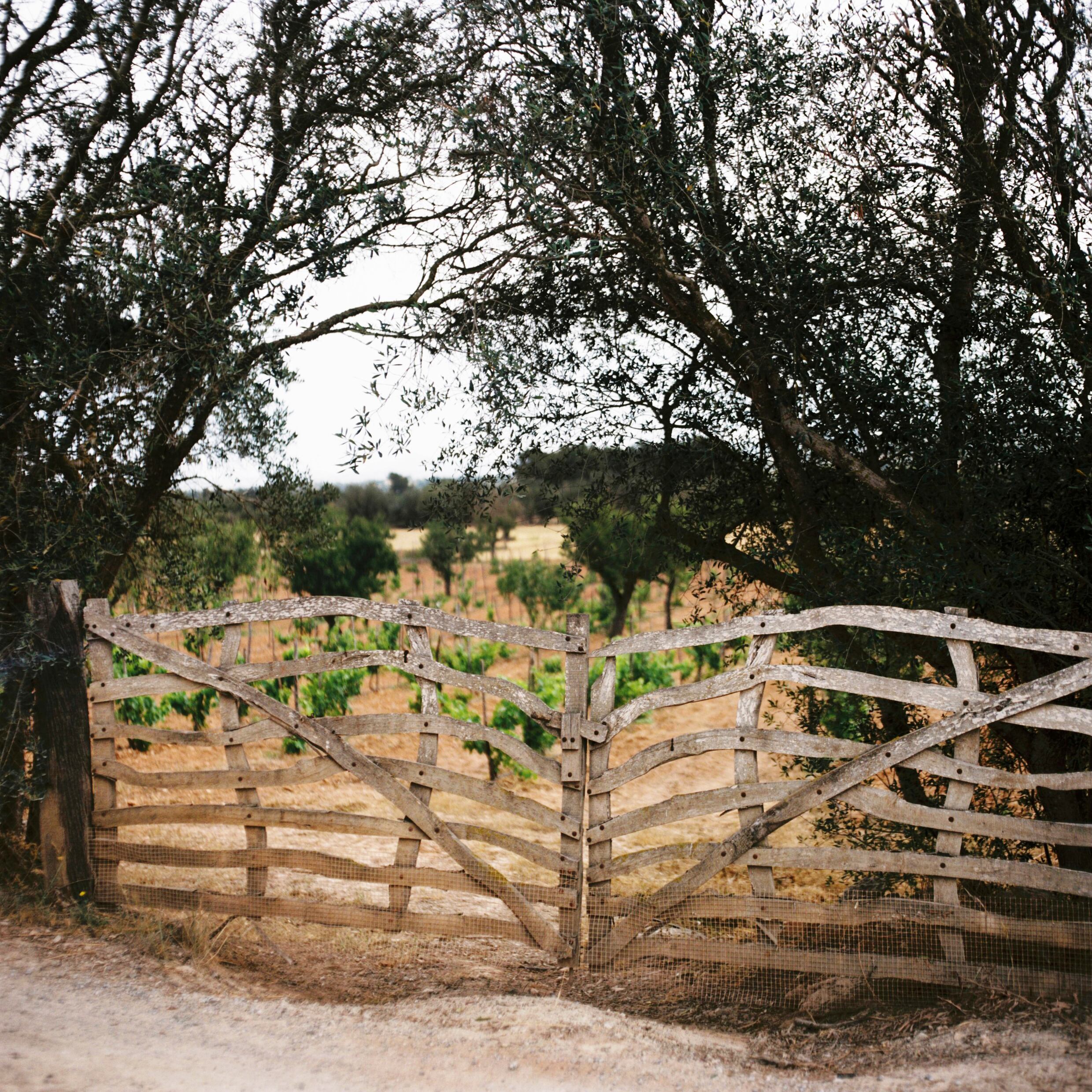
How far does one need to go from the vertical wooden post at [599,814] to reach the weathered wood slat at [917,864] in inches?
6.0

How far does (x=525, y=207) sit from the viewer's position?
6.72 m

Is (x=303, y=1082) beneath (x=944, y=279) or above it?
beneath

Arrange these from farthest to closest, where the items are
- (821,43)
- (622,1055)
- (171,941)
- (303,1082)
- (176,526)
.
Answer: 1. (176,526)
2. (821,43)
3. (171,941)
4. (622,1055)
5. (303,1082)

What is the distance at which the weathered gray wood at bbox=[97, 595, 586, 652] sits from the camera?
5797 millimetres

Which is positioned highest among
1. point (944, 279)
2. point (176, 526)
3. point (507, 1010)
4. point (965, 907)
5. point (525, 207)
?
point (525, 207)

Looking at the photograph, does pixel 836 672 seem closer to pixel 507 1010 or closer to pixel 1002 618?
pixel 1002 618

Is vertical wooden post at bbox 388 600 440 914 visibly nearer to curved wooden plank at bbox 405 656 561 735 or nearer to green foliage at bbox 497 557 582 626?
curved wooden plank at bbox 405 656 561 735

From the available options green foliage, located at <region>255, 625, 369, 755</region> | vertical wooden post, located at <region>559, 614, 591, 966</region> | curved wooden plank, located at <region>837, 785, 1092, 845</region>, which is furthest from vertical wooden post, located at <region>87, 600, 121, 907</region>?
green foliage, located at <region>255, 625, 369, 755</region>

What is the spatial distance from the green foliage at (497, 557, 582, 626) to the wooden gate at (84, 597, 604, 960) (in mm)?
19756

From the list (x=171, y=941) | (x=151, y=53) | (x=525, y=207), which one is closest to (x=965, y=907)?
(x=171, y=941)

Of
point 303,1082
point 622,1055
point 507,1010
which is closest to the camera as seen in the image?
point 303,1082

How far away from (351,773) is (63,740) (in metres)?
2.03

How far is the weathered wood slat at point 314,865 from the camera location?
19.3 ft

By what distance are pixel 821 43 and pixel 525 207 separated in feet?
8.80
